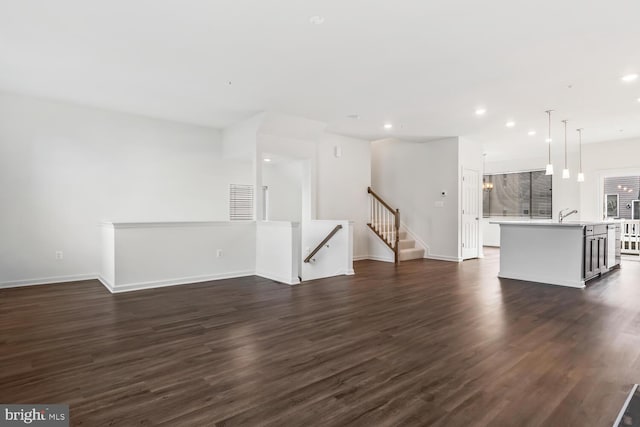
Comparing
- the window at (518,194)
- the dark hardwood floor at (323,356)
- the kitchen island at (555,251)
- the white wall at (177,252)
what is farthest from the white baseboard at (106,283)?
the window at (518,194)

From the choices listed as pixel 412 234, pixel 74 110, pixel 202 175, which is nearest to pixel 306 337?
pixel 202 175

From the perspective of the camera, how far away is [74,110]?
5934 mm

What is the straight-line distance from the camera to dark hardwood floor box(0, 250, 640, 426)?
2070 millimetres

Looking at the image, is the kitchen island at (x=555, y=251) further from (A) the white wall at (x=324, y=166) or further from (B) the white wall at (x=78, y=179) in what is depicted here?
(B) the white wall at (x=78, y=179)

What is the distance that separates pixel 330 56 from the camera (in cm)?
400

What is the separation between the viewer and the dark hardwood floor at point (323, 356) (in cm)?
207

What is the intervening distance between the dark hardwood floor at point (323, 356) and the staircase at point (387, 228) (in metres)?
3.56

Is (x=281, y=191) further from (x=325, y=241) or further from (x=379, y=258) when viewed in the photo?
(x=325, y=241)

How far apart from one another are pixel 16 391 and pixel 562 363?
12.8ft

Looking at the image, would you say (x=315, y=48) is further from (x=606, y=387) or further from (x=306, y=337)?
(x=606, y=387)

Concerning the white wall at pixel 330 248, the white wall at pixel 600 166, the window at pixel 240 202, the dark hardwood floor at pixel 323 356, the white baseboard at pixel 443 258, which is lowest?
the dark hardwood floor at pixel 323 356

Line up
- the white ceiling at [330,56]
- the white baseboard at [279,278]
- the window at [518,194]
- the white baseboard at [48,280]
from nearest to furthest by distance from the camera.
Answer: the white ceiling at [330,56] < the white baseboard at [48,280] < the white baseboard at [279,278] < the window at [518,194]

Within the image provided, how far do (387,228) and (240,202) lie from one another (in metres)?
3.70

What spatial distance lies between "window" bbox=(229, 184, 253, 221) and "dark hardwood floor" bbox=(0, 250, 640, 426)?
9.94 feet
